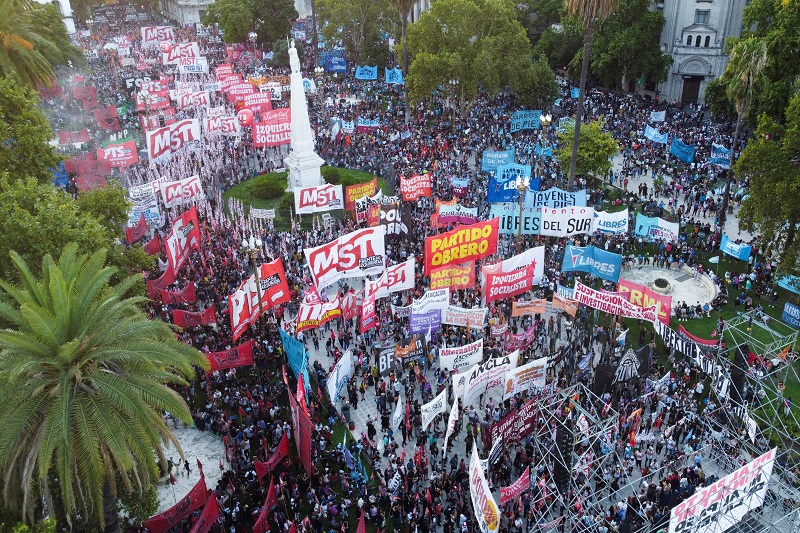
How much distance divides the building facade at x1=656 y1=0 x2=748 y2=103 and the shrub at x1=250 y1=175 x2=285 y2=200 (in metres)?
37.6

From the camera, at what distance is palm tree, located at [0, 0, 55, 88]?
3444 centimetres

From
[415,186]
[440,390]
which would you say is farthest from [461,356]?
[415,186]

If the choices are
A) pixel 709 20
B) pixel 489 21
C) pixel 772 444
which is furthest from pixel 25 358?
pixel 709 20

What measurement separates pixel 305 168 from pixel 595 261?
2017cm

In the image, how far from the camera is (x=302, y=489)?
21.6 m

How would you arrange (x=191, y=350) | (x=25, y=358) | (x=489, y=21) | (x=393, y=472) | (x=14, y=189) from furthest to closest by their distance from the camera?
1. (x=489, y=21)
2. (x=14, y=189)
3. (x=393, y=472)
4. (x=191, y=350)
5. (x=25, y=358)

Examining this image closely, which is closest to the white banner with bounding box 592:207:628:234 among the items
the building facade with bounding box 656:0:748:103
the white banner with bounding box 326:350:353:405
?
the white banner with bounding box 326:350:353:405

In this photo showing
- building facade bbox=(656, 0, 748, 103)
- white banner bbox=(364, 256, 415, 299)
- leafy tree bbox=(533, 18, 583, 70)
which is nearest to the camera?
white banner bbox=(364, 256, 415, 299)

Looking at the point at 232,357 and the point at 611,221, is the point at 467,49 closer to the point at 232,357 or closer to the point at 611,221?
the point at 611,221

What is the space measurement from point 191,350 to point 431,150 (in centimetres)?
3409

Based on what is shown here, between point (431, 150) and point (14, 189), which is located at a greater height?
point (14, 189)

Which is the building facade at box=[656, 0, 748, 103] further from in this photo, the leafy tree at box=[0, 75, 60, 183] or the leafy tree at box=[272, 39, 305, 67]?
the leafy tree at box=[0, 75, 60, 183]

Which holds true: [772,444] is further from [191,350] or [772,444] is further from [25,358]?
[25,358]

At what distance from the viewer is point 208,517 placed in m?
19.0
